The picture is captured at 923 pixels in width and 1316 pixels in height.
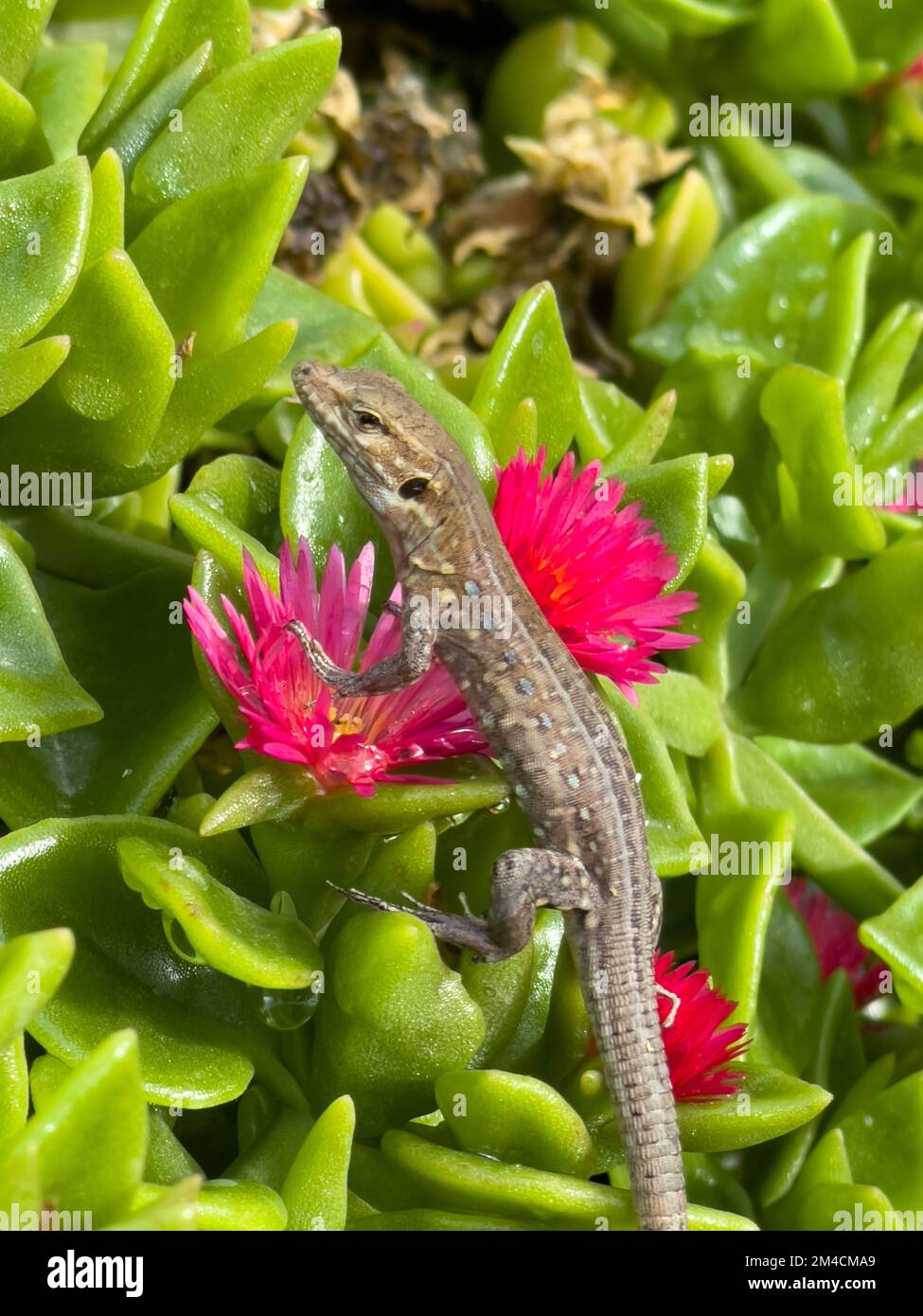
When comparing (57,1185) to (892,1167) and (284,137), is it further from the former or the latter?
(284,137)

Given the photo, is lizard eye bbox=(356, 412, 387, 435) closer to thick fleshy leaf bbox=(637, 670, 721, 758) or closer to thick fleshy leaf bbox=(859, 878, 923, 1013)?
thick fleshy leaf bbox=(637, 670, 721, 758)

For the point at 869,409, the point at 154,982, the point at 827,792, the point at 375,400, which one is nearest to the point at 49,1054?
the point at 154,982

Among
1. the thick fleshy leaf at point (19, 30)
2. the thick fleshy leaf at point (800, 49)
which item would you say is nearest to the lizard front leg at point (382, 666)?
the thick fleshy leaf at point (19, 30)

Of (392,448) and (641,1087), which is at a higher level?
→ (392,448)

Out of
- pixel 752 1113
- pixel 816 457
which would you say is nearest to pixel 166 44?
pixel 816 457

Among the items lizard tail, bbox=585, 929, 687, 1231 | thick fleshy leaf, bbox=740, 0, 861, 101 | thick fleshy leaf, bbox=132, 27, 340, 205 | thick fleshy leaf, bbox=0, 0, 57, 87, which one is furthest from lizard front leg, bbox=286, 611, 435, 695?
thick fleshy leaf, bbox=740, 0, 861, 101

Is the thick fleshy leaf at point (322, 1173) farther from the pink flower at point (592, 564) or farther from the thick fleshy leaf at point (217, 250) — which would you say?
the thick fleshy leaf at point (217, 250)

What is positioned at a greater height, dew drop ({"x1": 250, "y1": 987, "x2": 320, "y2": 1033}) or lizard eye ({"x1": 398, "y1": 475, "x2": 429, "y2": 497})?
lizard eye ({"x1": 398, "y1": 475, "x2": 429, "y2": 497})

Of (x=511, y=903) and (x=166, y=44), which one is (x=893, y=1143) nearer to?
(x=511, y=903)
